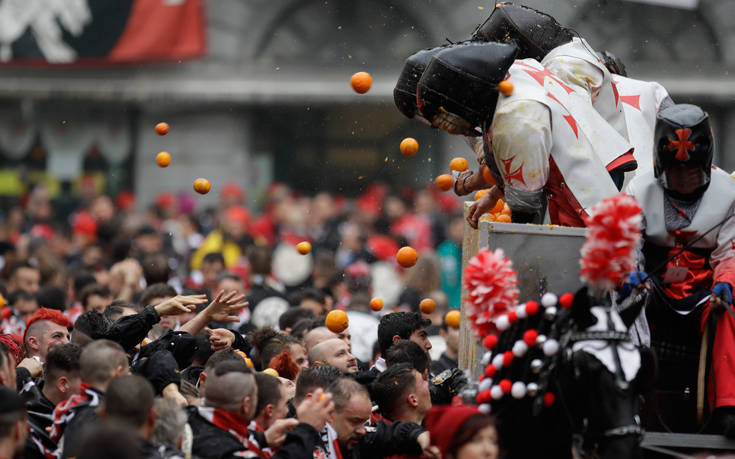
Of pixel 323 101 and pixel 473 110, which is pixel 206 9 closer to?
pixel 323 101

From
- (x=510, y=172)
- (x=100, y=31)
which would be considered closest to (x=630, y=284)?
(x=510, y=172)

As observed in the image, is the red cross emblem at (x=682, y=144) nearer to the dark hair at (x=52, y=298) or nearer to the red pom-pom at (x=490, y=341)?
the red pom-pom at (x=490, y=341)

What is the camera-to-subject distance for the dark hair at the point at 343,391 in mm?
6172

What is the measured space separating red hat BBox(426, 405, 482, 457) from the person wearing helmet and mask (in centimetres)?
148

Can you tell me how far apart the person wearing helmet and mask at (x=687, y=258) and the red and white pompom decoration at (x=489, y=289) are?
2.95ft

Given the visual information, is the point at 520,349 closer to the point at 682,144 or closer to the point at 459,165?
the point at 682,144

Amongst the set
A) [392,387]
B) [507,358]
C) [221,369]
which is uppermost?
[507,358]

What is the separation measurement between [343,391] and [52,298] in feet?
17.3

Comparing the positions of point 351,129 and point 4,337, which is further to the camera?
point 351,129

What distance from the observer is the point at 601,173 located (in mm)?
6414

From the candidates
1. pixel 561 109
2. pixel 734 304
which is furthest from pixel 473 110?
pixel 734 304

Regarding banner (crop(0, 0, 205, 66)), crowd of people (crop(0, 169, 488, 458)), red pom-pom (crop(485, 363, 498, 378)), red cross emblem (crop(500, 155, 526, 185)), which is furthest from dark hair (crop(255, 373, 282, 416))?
banner (crop(0, 0, 205, 66))

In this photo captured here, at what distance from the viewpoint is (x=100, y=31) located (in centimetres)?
2309

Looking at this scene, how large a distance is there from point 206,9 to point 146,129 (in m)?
3.24
